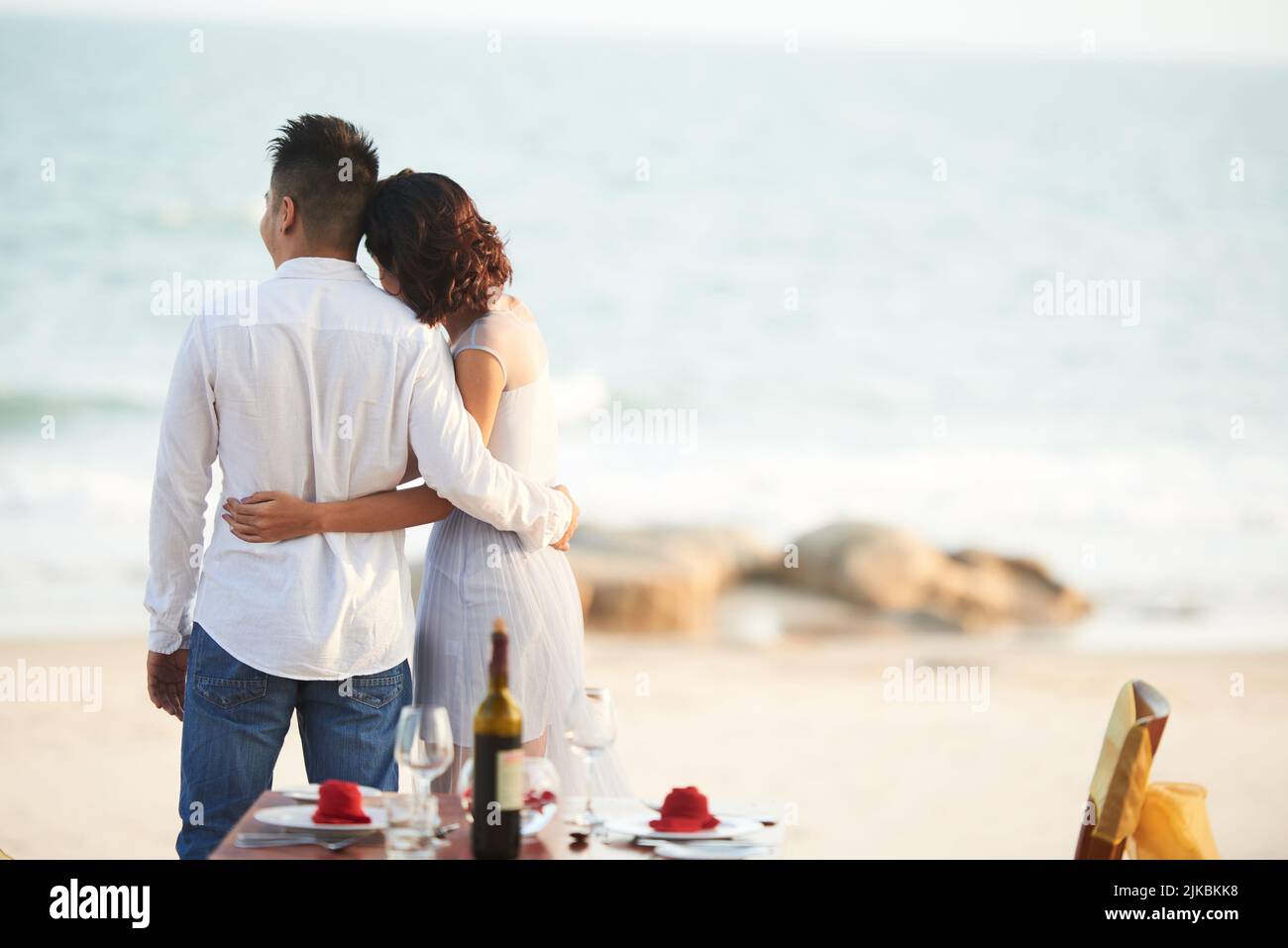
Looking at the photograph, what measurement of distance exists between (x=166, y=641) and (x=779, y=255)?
14098 millimetres

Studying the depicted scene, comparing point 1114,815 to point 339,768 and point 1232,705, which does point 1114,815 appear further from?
point 1232,705

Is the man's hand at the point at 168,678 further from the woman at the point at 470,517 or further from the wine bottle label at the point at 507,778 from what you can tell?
the wine bottle label at the point at 507,778

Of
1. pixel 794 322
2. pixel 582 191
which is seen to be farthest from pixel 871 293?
pixel 582 191

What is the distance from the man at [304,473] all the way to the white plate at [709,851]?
2.12 ft

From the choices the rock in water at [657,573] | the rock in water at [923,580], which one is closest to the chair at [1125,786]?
the rock in water at [657,573]

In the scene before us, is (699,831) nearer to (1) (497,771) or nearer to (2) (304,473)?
(1) (497,771)

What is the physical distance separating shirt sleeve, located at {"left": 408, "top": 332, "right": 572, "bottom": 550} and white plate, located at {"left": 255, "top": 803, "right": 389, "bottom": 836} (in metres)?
0.52

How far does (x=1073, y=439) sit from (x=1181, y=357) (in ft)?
7.49

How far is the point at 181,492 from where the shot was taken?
2.23 m

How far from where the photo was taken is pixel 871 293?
51.5ft

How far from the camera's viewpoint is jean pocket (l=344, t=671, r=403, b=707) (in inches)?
87.8

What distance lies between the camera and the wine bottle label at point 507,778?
5.59 feet

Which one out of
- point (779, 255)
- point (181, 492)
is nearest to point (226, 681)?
point (181, 492)

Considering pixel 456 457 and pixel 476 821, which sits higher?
pixel 456 457
